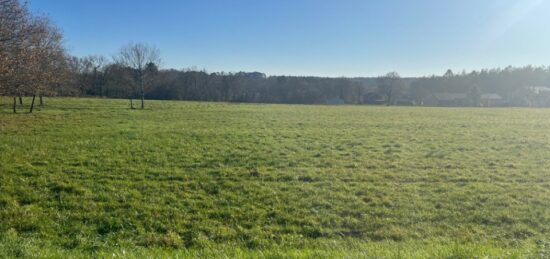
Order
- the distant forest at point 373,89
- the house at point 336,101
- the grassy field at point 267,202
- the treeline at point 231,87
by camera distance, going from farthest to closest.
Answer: the house at point 336,101 → the distant forest at point 373,89 → the treeline at point 231,87 → the grassy field at point 267,202

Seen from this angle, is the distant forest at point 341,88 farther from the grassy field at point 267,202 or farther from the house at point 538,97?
the grassy field at point 267,202

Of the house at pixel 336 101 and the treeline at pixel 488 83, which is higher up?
the treeline at pixel 488 83

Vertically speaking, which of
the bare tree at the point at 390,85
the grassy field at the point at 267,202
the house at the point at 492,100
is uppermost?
the bare tree at the point at 390,85

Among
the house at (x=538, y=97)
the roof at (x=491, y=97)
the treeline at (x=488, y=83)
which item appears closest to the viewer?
the house at (x=538, y=97)

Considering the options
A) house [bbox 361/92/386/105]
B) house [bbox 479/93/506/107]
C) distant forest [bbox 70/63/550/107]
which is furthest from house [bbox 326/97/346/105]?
house [bbox 479/93/506/107]

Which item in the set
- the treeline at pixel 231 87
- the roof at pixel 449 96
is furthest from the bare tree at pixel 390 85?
the roof at pixel 449 96

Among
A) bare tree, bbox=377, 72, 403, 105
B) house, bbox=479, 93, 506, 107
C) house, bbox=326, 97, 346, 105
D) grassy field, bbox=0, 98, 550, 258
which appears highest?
bare tree, bbox=377, 72, 403, 105

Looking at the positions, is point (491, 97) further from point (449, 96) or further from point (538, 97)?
point (449, 96)

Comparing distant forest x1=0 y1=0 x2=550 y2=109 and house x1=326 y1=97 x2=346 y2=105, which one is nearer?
distant forest x1=0 y1=0 x2=550 y2=109

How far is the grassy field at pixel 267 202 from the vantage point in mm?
5801

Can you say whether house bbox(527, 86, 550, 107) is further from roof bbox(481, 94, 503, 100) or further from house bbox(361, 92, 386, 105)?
house bbox(361, 92, 386, 105)

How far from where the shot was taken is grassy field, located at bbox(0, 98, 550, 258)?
228 inches

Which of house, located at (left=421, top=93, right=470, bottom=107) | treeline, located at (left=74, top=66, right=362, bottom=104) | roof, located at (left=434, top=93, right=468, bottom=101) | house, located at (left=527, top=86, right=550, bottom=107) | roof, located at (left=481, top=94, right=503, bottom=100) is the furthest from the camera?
roof, located at (left=434, top=93, right=468, bottom=101)

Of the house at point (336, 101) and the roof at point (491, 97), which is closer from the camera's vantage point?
the roof at point (491, 97)
